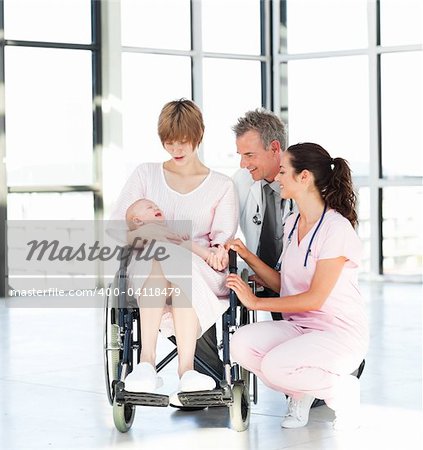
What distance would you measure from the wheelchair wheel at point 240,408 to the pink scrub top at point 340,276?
327 mm

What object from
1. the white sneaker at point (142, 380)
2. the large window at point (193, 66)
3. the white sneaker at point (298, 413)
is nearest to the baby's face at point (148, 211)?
the white sneaker at point (142, 380)

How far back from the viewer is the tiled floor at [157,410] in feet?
10.8

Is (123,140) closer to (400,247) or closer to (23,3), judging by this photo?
(23,3)

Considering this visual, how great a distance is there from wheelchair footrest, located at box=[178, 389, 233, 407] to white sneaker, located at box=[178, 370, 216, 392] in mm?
13

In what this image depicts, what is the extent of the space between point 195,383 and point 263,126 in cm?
107

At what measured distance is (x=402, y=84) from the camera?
8805 mm

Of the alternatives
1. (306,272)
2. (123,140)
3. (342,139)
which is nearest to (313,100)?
(342,139)

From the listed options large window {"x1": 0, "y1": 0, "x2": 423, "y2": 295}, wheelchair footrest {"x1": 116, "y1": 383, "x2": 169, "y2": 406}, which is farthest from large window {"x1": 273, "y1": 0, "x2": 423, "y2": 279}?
wheelchair footrest {"x1": 116, "y1": 383, "x2": 169, "y2": 406}

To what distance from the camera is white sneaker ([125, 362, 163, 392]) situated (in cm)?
323

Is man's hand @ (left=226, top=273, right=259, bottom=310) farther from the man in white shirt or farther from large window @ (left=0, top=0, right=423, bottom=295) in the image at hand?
large window @ (left=0, top=0, right=423, bottom=295)

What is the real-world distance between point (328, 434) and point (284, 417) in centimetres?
27

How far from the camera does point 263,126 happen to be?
12.5 feet

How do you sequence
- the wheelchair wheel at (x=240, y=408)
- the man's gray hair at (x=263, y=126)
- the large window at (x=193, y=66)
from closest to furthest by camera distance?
the wheelchair wheel at (x=240, y=408)
the man's gray hair at (x=263, y=126)
the large window at (x=193, y=66)

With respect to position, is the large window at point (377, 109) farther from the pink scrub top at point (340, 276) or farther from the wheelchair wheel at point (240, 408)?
the wheelchair wheel at point (240, 408)
